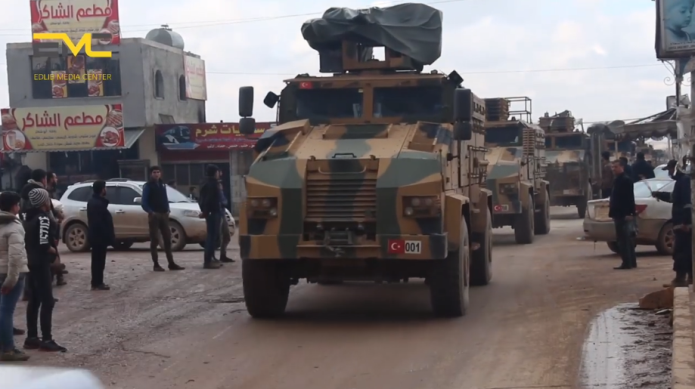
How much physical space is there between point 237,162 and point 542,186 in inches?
600

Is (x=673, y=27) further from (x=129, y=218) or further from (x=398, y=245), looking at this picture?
(x=129, y=218)

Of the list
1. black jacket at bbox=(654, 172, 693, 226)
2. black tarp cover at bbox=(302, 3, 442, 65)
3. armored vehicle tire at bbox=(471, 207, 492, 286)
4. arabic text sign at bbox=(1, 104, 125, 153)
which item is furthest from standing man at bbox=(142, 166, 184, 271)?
arabic text sign at bbox=(1, 104, 125, 153)

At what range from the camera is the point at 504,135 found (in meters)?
21.4

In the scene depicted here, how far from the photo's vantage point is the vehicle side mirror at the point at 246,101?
11859mm

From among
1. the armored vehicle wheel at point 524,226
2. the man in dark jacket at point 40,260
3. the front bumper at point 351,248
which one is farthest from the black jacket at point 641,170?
the man in dark jacket at point 40,260

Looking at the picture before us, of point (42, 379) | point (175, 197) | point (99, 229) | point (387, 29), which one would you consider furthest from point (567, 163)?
point (42, 379)

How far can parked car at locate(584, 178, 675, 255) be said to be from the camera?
1695 cm

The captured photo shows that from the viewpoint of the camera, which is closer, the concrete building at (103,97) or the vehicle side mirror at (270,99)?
the vehicle side mirror at (270,99)

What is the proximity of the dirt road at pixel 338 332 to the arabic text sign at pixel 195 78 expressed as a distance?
25927 mm

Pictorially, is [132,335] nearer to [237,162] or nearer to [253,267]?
[253,267]

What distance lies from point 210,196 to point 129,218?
4.73 metres

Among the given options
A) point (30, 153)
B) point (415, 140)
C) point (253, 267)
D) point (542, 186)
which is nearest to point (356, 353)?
point (253, 267)

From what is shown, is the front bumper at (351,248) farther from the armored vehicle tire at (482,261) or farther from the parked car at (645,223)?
the parked car at (645,223)

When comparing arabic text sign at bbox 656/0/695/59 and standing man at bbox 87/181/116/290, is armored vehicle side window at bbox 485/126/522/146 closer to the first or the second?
arabic text sign at bbox 656/0/695/59
